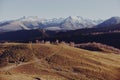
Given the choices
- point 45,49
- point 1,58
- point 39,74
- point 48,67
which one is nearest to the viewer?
point 39,74

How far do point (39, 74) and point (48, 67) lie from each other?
7.25 m

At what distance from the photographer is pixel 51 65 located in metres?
98.2

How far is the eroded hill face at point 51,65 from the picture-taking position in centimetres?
8862

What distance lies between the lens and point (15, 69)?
302 feet

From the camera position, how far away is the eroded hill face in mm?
88625

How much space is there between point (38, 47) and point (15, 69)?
28.9 metres

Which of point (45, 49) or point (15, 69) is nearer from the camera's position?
point (15, 69)

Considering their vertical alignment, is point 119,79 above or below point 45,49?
below

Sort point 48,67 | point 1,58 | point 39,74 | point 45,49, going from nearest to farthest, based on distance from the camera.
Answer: point 39,74 < point 48,67 < point 1,58 < point 45,49

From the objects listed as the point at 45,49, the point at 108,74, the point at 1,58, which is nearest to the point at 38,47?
the point at 45,49

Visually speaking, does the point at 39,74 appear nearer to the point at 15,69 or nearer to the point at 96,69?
the point at 15,69

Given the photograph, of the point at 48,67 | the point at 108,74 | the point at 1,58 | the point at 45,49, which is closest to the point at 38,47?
the point at 45,49

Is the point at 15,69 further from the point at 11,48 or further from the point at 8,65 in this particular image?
the point at 11,48

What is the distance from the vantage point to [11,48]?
4742 inches
